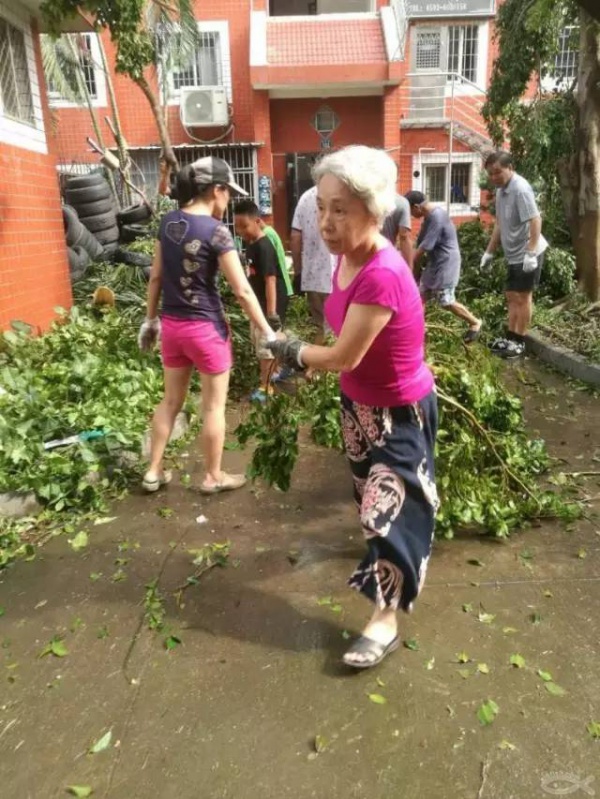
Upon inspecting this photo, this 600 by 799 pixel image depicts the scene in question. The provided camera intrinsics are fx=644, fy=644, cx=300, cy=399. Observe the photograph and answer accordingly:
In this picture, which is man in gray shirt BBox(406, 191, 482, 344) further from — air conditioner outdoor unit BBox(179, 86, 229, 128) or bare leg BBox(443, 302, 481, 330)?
→ air conditioner outdoor unit BBox(179, 86, 229, 128)

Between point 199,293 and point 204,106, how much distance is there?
531 inches

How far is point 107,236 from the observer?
1095 centimetres

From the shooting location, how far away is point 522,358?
24.6 ft

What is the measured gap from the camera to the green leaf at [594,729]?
84.9 inches

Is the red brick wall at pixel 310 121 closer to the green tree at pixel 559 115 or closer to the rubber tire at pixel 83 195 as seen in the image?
the green tree at pixel 559 115

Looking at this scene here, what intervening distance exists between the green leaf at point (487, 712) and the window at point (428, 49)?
55.6 feet

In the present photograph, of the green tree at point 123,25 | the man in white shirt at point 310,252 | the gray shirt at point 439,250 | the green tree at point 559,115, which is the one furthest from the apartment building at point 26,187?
the green tree at point 559,115

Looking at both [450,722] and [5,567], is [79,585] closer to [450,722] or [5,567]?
[5,567]

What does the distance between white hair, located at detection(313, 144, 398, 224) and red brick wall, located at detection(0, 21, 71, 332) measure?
15.7 ft

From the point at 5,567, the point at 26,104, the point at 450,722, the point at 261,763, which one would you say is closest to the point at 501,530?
the point at 450,722

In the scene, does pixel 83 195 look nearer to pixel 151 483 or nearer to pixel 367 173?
pixel 151 483

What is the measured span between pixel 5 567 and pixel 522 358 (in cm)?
601

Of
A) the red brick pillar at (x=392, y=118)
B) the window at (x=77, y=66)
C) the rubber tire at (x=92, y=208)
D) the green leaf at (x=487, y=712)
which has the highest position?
the window at (x=77, y=66)

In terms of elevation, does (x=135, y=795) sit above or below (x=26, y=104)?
below
